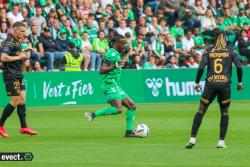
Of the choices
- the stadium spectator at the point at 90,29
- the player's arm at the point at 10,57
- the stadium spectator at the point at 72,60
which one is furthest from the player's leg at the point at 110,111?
the stadium spectator at the point at 90,29

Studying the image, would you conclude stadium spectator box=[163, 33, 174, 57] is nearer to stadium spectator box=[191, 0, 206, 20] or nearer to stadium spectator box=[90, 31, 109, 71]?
stadium spectator box=[90, 31, 109, 71]

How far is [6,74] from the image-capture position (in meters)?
18.2

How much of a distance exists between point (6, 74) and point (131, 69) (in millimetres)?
14173

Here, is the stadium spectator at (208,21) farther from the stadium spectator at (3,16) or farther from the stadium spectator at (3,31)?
the stadium spectator at (3,31)

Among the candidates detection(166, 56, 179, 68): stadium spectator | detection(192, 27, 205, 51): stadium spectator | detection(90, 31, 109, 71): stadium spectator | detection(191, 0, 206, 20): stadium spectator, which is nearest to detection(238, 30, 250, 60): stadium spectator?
detection(192, 27, 205, 51): stadium spectator

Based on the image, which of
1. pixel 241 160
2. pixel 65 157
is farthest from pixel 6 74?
pixel 241 160

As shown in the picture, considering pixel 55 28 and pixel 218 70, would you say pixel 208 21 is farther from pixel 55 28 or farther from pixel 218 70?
pixel 218 70

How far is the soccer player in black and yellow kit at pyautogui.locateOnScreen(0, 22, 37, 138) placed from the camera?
1791 cm

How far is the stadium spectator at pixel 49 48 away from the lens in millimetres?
30562


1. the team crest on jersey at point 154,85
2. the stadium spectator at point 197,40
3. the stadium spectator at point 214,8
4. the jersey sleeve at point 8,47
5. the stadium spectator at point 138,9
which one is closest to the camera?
the jersey sleeve at point 8,47

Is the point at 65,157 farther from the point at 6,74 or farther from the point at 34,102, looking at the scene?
the point at 34,102

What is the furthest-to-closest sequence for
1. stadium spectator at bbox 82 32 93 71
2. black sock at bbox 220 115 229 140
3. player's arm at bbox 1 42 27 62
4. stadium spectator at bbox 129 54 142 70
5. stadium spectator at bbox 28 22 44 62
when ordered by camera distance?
stadium spectator at bbox 129 54 142 70
stadium spectator at bbox 82 32 93 71
stadium spectator at bbox 28 22 44 62
player's arm at bbox 1 42 27 62
black sock at bbox 220 115 229 140

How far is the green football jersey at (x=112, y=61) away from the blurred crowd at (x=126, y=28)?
10226 millimetres

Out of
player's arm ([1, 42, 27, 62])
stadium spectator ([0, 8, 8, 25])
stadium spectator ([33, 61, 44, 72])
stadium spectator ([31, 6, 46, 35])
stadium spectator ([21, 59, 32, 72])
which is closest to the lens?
player's arm ([1, 42, 27, 62])
